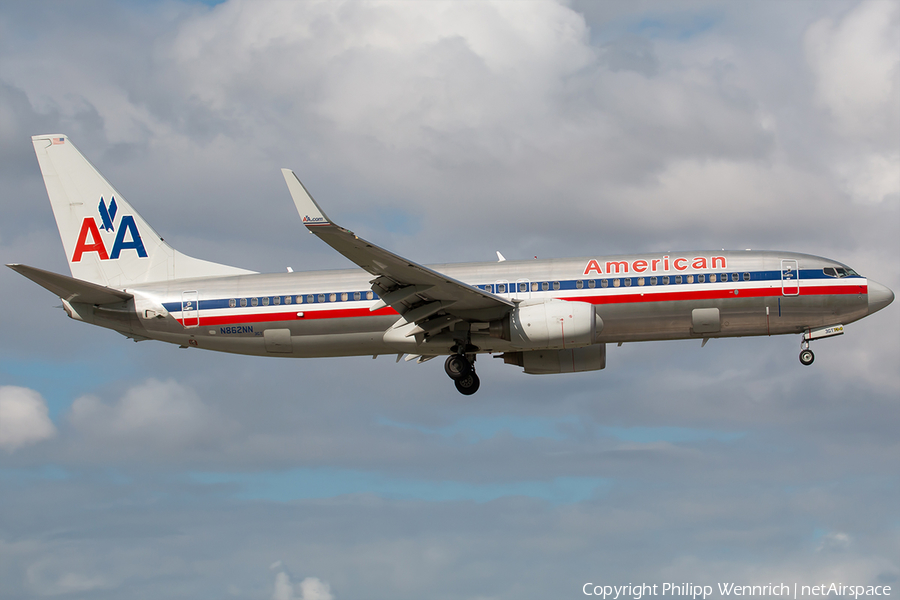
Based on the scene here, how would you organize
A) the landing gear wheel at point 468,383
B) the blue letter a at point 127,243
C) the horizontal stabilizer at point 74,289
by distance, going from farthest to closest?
the blue letter a at point 127,243, the landing gear wheel at point 468,383, the horizontal stabilizer at point 74,289

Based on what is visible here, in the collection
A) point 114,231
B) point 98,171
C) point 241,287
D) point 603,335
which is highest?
point 98,171

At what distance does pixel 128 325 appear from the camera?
110 feet

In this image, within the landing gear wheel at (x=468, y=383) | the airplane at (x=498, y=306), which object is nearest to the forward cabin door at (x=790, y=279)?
the airplane at (x=498, y=306)

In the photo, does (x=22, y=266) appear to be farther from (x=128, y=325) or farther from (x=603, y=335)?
(x=603, y=335)

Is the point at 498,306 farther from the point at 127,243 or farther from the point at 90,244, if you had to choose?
the point at 90,244

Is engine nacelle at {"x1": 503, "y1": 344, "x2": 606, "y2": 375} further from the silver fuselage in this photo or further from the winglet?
the winglet

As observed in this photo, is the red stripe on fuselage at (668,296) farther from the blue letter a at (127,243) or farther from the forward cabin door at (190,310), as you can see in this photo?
the blue letter a at (127,243)

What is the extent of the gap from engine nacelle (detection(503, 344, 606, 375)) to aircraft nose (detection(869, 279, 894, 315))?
32.1 feet

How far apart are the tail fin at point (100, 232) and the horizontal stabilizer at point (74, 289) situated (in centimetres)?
235

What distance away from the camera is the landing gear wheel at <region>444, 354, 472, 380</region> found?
105 ft

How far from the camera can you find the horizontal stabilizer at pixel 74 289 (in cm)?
2927

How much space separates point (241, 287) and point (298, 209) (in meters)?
9.50

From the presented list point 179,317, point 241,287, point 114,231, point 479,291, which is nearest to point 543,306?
point 479,291

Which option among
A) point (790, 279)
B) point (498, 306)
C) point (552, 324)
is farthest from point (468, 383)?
point (790, 279)
